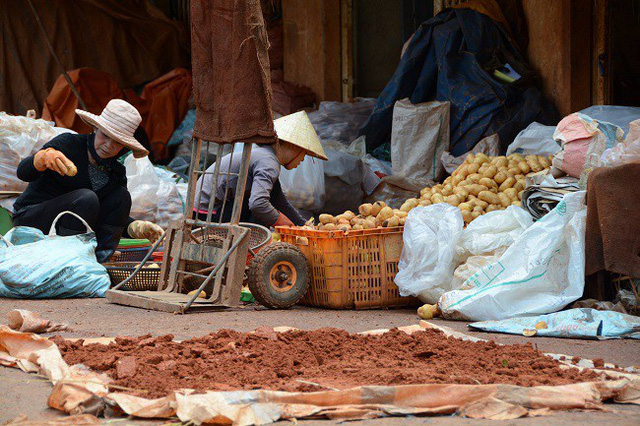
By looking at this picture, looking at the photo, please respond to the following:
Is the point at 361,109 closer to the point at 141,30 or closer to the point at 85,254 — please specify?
the point at 141,30

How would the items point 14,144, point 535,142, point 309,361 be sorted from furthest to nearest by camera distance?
1. point 14,144
2. point 535,142
3. point 309,361

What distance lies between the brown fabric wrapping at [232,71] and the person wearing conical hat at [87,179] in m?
0.82

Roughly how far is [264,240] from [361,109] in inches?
152

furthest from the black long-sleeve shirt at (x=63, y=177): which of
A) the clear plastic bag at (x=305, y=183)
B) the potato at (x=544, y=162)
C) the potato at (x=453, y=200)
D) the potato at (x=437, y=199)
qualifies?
the potato at (x=544, y=162)

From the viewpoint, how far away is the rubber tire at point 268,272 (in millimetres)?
5293

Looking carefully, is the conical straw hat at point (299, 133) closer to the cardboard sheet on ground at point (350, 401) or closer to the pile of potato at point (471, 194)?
the pile of potato at point (471, 194)

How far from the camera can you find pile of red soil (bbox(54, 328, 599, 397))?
3.00 metres

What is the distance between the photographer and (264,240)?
579 centimetres

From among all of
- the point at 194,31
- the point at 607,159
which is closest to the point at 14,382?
the point at 194,31

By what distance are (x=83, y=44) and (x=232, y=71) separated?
5714 mm

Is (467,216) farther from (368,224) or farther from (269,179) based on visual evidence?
(269,179)

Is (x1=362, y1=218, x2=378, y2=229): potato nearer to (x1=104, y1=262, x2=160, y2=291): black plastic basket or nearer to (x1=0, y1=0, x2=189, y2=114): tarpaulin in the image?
(x1=104, y1=262, x2=160, y2=291): black plastic basket

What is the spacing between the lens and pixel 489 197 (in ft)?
19.6

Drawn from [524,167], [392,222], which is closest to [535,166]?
[524,167]
